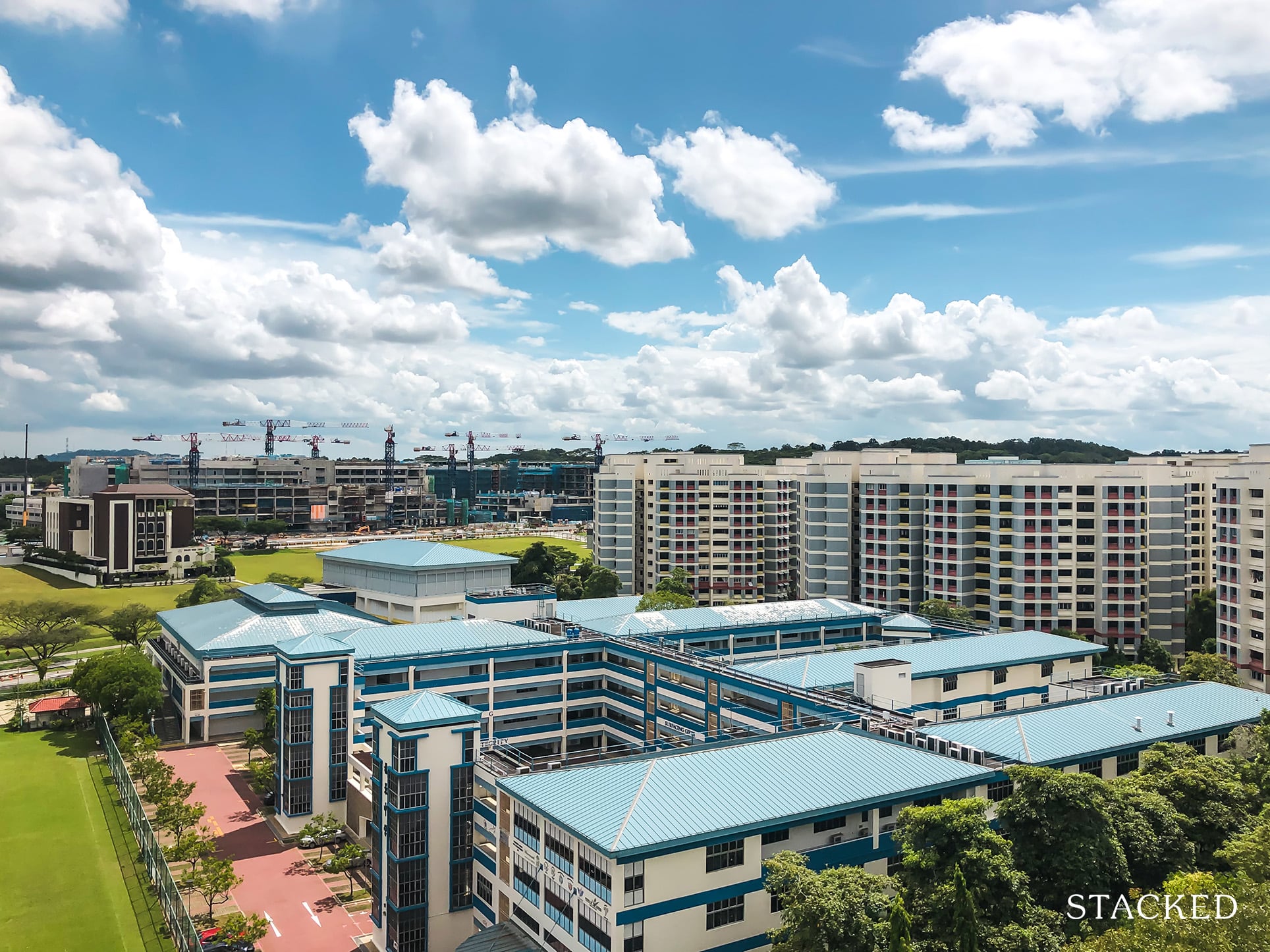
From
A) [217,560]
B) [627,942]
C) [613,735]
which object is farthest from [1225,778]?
[217,560]

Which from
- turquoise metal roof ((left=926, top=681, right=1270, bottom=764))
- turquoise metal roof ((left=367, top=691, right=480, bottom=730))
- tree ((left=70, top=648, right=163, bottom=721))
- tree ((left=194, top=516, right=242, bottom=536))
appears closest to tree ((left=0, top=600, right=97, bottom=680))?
tree ((left=70, top=648, right=163, bottom=721))

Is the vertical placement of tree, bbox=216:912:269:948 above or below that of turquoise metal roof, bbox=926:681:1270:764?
below

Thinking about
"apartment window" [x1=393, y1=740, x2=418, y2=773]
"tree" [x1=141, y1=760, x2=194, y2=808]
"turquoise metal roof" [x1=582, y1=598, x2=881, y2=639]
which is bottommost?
"tree" [x1=141, y1=760, x2=194, y2=808]

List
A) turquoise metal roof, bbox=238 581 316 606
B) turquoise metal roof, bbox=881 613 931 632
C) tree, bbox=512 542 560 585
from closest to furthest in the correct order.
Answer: turquoise metal roof, bbox=881 613 931 632 → turquoise metal roof, bbox=238 581 316 606 → tree, bbox=512 542 560 585

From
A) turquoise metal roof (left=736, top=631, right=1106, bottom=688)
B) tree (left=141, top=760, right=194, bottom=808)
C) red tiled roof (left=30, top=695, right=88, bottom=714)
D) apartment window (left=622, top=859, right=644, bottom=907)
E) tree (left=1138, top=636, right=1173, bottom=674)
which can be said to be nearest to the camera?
apartment window (left=622, top=859, right=644, bottom=907)

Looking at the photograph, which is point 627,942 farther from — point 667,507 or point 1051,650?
point 667,507

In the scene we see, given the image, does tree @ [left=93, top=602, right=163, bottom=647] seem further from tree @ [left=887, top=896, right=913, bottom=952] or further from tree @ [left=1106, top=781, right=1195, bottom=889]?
tree @ [left=1106, top=781, right=1195, bottom=889]

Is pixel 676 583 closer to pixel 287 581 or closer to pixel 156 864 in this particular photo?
pixel 287 581

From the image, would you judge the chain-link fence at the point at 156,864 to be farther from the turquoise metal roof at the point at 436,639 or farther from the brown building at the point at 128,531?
the brown building at the point at 128,531
